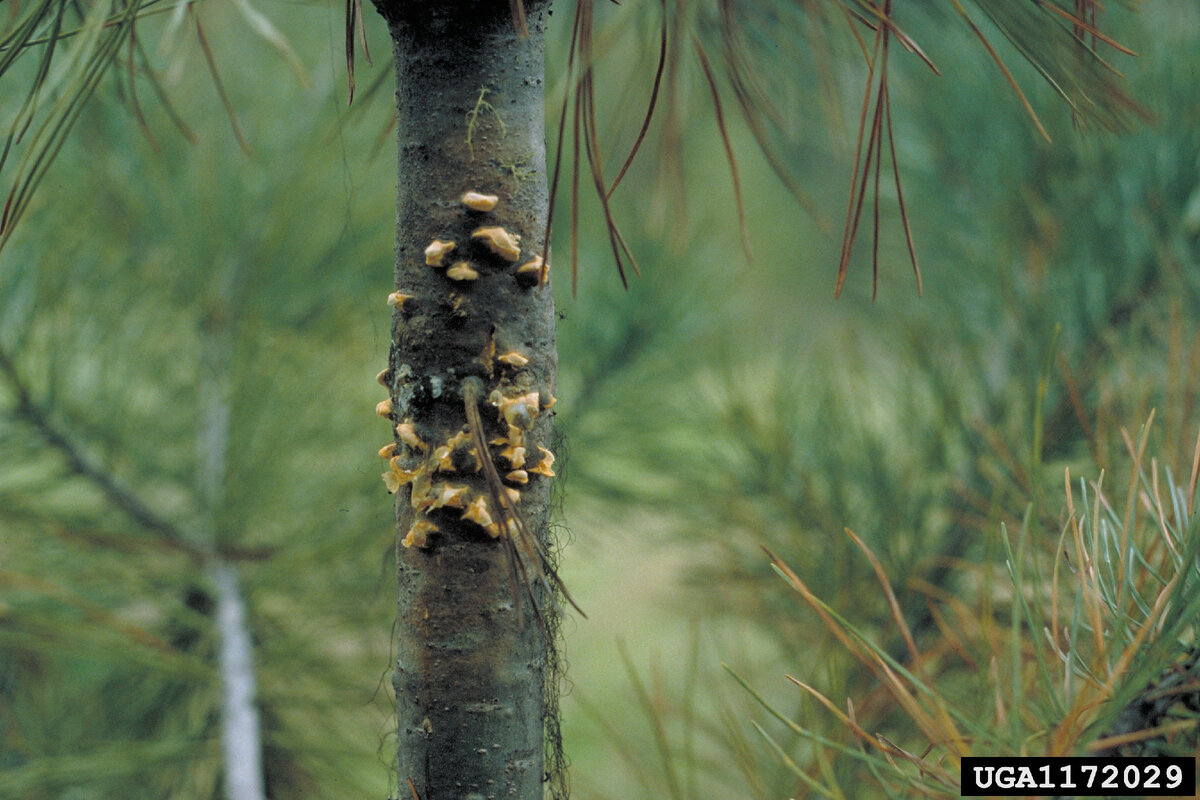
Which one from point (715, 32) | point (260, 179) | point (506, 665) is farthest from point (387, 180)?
point (506, 665)

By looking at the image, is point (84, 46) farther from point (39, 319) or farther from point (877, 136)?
point (39, 319)

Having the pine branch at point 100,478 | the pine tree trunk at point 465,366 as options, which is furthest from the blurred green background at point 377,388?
the pine tree trunk at point 465,366

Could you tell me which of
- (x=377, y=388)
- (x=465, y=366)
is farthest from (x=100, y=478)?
(x=465, y=366)

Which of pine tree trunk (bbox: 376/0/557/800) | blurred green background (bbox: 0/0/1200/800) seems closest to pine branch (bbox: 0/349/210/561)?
blurred green background (bbox: 0/0/1200/800)

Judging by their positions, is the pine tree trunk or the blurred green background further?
the blurred green background

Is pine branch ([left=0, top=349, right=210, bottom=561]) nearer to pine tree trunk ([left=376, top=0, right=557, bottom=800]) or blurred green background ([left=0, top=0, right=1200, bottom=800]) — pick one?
blurred green background ([left=0, top=0, right=1200, bottom=800])

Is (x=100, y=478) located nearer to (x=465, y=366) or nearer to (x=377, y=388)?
(x=377, y=388)
